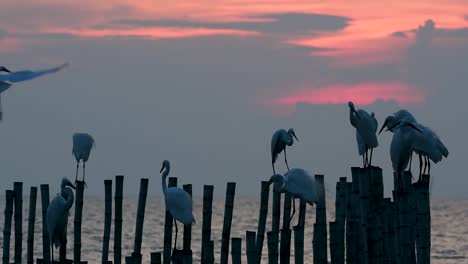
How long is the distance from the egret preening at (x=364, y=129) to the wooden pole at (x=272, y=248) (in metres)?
3.64

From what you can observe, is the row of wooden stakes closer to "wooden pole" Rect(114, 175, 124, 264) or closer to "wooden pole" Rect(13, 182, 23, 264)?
"wooden pole" Rect(114, 175, 124, 264)

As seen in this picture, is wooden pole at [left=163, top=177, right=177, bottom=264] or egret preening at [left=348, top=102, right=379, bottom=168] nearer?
wooden pole at [left=163, top=177, right=177, bottom=264]

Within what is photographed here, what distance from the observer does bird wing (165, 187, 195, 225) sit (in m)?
15.7

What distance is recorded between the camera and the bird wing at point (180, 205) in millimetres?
15711

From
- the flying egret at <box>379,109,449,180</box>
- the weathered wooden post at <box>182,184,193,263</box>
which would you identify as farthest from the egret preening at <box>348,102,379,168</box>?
the weathered wooden post at <box>182,184,193,263</box>

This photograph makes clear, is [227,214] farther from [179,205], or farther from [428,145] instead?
[428,145]

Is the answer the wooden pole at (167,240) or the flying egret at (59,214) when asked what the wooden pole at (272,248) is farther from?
the flying egret at (59,214)

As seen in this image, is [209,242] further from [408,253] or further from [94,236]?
[94,236]

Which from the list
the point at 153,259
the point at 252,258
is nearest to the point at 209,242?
the point at 252,258

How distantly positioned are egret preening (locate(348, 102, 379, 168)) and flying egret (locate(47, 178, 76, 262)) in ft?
15.7

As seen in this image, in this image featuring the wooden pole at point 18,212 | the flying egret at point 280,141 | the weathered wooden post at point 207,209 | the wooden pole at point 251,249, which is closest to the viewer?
the wooden pole at point 251,249

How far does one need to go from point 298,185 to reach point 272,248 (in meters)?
2.00

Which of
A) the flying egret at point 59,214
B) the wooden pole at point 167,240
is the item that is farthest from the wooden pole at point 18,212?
the wooden pole at point 167,240

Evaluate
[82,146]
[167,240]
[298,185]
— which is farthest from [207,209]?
[82,146]
